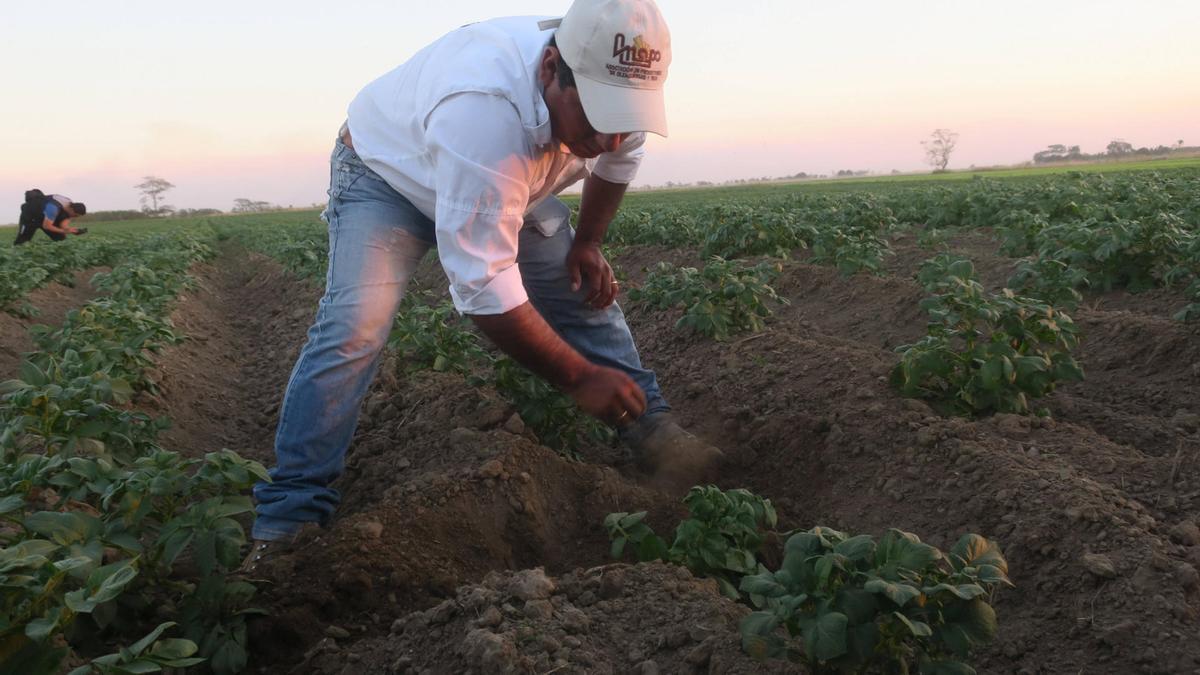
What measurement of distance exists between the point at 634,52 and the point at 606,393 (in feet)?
3.22

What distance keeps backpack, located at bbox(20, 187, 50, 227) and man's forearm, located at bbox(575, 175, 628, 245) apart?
2253 centimetres

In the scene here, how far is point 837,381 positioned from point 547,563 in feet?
5.81

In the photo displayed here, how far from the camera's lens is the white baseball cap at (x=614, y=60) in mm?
2391

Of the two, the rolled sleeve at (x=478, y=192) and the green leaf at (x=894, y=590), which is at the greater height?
the rolled sleeve at (x=478, y=192)

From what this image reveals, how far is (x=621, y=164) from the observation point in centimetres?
351

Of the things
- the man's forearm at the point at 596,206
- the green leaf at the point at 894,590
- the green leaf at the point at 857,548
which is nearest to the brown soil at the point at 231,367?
the man's forearm at the point at 596,206

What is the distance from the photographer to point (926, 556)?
1747 mm

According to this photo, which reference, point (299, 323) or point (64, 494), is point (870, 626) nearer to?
point (64, 494)

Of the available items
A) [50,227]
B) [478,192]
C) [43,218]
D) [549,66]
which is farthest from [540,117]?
[43,218]

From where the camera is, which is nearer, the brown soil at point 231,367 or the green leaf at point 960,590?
the green leaf at point 960,590

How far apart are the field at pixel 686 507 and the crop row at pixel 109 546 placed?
1 centimetres

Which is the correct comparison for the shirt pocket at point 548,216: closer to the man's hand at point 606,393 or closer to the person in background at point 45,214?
the man's hand at point 606,393

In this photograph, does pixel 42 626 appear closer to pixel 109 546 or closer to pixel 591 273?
pixel 109 546

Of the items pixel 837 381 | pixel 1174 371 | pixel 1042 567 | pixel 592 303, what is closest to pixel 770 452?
pixel 837 381
